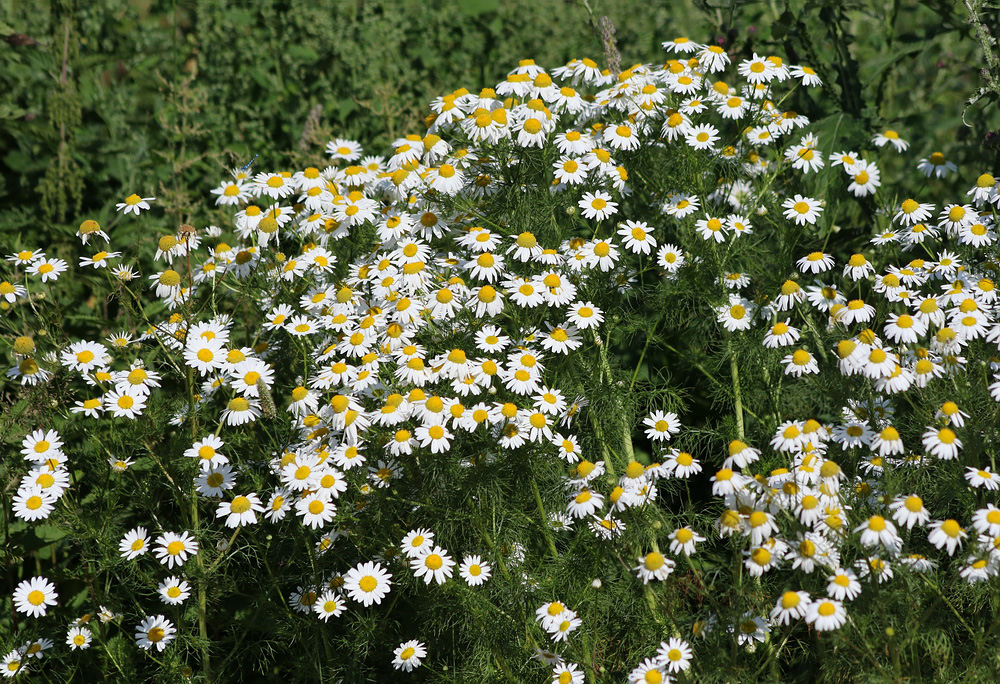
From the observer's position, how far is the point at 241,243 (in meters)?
3.33

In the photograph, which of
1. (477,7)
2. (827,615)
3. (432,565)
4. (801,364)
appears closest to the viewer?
(827,615)

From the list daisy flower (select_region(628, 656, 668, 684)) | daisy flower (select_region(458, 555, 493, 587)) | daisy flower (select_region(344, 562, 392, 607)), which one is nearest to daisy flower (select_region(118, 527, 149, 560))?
daisy flower (select_region(344, 562, 392, 607))

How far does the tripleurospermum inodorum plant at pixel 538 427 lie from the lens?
2363mm

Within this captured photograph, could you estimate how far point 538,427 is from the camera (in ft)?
8.39

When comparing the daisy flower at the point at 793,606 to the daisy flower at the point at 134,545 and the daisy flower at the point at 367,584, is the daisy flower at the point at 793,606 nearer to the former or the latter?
the daisy flower at the point at 367,584

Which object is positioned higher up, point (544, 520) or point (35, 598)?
point (35, 598)

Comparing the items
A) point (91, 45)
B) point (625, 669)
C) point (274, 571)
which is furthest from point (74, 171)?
point (625, 669)

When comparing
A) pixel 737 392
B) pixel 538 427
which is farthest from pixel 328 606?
pixel 737 392

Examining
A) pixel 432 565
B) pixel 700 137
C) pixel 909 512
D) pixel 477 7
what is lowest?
pixel 909 512

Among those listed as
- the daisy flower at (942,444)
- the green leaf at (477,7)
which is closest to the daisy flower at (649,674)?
the daisy flower at (942,444)

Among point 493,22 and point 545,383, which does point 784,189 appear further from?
point 493,22

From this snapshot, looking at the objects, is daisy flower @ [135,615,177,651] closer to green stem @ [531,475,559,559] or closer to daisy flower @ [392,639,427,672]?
daisy flower @ [392,639,427,672]

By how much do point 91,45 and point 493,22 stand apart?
2250 millimetres

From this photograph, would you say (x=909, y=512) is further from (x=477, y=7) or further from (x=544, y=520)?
(x=477, y=7)
